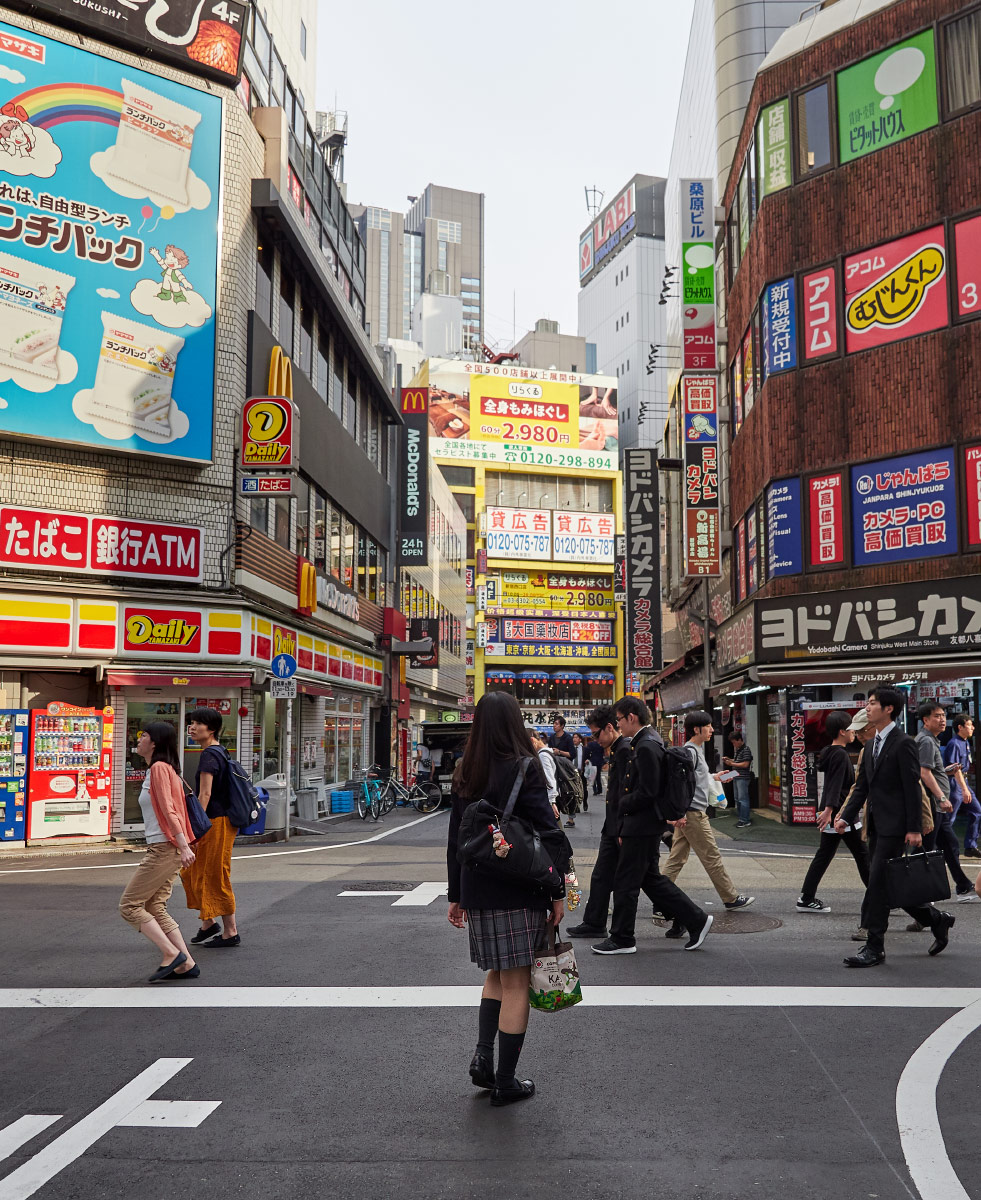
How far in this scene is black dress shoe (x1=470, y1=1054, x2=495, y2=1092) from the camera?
5.00 meters

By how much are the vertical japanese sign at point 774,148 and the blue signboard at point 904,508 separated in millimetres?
6815

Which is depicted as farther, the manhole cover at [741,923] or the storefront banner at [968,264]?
the storefront banner at [968,264]

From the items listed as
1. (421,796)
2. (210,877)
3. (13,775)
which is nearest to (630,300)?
(421,796)

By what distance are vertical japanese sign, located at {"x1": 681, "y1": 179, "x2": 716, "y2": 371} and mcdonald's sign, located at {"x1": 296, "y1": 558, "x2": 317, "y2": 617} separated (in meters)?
12.1

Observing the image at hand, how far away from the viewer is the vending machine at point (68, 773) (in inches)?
687

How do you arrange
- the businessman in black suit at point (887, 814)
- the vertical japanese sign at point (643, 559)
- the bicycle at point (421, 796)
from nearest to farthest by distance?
the businessman in black suit at point (887, 814)
the bicycle at point (421, 796)
the vertical japanese sign at point (643, 559)

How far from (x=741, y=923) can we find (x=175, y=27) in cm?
1884

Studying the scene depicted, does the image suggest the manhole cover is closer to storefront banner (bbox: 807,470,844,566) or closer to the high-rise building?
storefront banner (bbox: 807,470,844,566)

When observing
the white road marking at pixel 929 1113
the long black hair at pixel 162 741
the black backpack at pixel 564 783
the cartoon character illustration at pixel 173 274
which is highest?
the cartoon character illustration at pixel 173 274

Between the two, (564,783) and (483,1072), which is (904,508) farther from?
(483,1072)

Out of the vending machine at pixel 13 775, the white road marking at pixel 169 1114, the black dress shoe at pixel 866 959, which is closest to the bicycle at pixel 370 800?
the vending machine at pixel 13 775

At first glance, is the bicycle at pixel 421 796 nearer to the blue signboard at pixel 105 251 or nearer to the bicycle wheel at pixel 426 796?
the bicycle wheel at pixel 426 796

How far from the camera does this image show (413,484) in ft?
131

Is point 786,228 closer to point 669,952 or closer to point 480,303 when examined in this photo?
point 669,952
